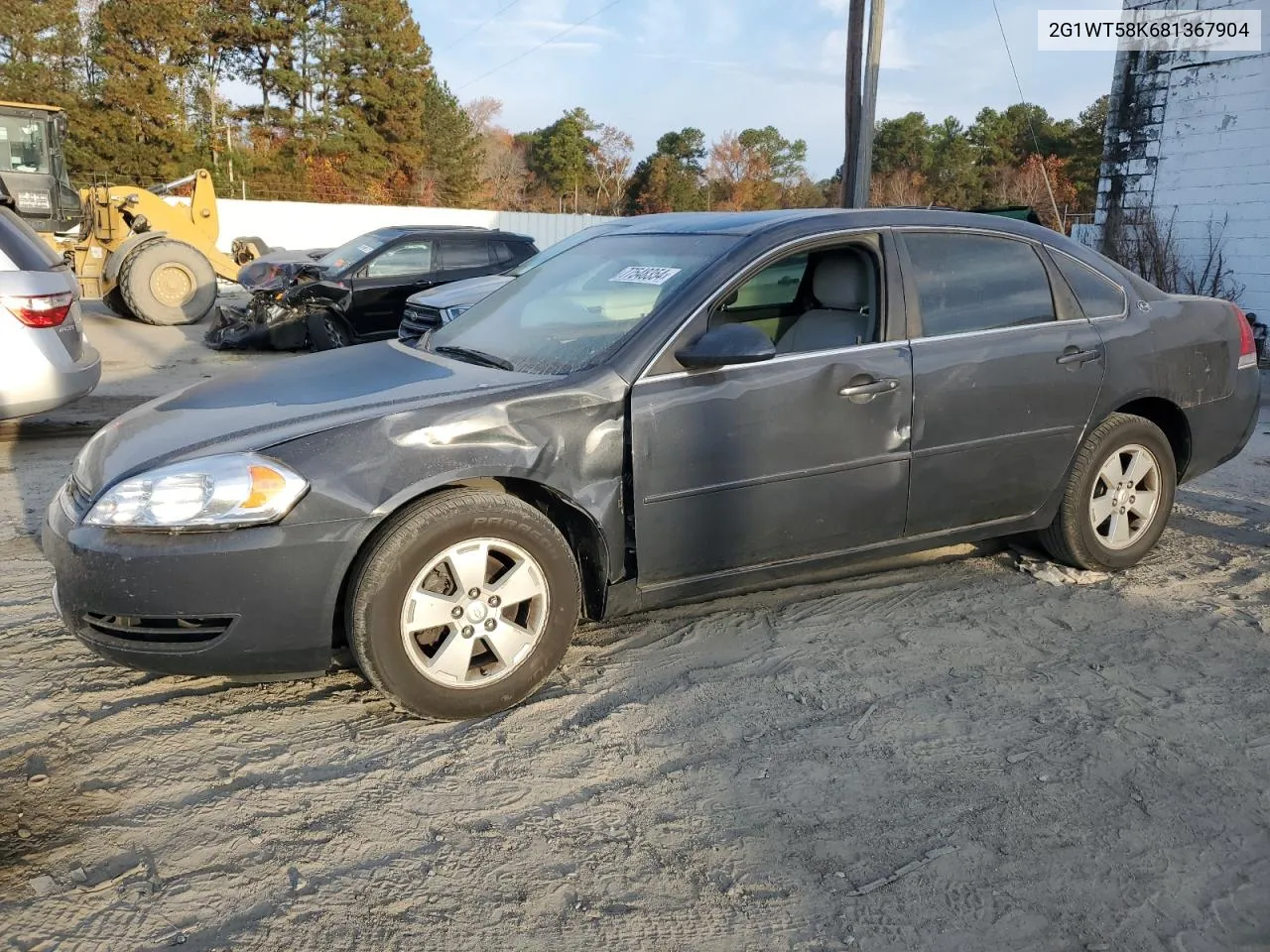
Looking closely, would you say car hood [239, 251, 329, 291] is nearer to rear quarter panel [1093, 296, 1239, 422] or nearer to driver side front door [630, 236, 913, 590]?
driver side front door [630, 236, 913, 590]

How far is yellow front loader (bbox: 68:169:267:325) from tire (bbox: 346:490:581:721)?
1317 centimetres

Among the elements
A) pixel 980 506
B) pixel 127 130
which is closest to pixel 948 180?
pixel 127 130

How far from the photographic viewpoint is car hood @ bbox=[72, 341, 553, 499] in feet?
10.6

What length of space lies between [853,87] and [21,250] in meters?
11.9

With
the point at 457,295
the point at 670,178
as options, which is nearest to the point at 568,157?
the point at 670,178

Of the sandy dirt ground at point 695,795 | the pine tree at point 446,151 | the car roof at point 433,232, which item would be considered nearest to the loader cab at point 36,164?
the car roof at point 433,232

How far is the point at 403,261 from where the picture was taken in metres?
12.0

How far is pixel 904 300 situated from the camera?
4133 millimetres

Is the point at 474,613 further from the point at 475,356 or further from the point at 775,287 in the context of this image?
the point at 775,287

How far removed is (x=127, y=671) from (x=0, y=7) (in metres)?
42.6

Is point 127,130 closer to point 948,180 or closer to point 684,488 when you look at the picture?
point 948,180

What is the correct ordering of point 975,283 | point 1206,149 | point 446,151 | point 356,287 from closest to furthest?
point 975,283
point 356,287
point 1206,149
point 446,151

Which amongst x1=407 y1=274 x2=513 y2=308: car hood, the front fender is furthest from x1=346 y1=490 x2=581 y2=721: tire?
x1=407 y1=274 x2=513 y2=308: car hood

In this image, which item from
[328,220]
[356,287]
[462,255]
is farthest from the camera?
[328,220]
